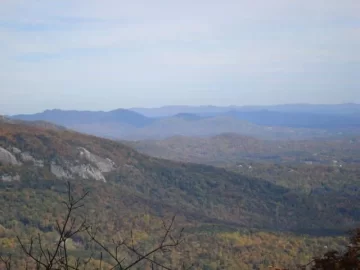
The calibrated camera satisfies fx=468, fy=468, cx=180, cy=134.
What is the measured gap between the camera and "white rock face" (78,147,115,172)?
3730 inches

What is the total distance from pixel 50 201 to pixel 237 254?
29426mm

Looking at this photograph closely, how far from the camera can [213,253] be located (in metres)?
61.5

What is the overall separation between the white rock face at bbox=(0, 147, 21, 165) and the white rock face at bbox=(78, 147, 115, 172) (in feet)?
48.1

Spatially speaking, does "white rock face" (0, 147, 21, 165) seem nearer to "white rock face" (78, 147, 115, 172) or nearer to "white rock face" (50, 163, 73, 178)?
"white rock face" (50, 163, 73, 178)

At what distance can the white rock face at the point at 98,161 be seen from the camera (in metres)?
94.7

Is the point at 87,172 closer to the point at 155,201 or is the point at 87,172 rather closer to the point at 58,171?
the point at 58,171

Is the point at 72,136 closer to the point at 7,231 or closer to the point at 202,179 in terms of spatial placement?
the point at 202,179

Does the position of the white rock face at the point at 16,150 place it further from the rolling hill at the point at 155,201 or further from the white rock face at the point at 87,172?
the white rock face at the point at 87,172

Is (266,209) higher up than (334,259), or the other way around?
(334,259)

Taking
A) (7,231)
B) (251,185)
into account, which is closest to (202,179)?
(251,185)

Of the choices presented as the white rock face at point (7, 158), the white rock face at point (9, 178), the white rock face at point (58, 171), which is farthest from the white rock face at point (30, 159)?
the white rock face at point (9, 178)

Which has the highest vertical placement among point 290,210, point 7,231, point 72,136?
point 72,136

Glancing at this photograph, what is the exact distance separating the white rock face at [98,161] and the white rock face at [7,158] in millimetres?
14654

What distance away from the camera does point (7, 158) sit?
81375 mm
